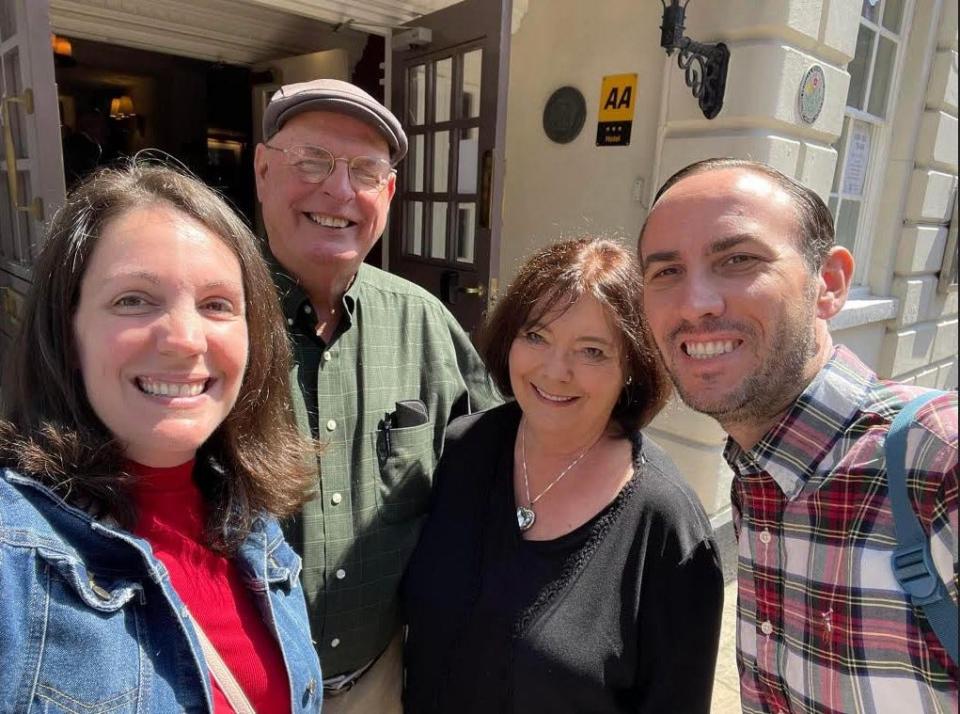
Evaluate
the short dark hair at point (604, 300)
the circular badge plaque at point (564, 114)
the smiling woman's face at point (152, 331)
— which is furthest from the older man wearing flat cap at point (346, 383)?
the circular badge plaque at point (564, 114)

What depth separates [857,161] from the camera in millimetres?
5078

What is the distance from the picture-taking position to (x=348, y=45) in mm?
4523

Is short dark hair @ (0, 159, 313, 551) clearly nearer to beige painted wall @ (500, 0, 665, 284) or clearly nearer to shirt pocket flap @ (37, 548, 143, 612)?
shirt pocket flap @ (37, 548, 143, 612)

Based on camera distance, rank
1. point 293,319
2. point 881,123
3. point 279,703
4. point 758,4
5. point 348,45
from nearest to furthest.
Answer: point 279,703
point 293,319
point 758,4
point 348,45
point 881,123

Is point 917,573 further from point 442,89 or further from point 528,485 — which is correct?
point 442,89

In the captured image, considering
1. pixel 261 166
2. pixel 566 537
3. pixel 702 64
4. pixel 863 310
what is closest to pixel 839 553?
pixel 566 537

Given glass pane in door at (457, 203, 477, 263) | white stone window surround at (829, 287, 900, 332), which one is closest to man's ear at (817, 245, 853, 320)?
glass pane in door at (457, 203, 477, 263)

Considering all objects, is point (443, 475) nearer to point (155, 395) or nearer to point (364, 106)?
point (155, 395)

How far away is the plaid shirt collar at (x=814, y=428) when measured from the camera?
1.17 meters

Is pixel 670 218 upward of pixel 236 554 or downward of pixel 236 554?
upward

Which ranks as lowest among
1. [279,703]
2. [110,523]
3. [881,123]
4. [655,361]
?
[279,703]

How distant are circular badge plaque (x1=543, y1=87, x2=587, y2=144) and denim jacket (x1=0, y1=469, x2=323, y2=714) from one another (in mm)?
3770

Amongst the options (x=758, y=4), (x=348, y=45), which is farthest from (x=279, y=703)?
(x=348, y=45)

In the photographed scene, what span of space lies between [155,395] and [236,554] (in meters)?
0.36
